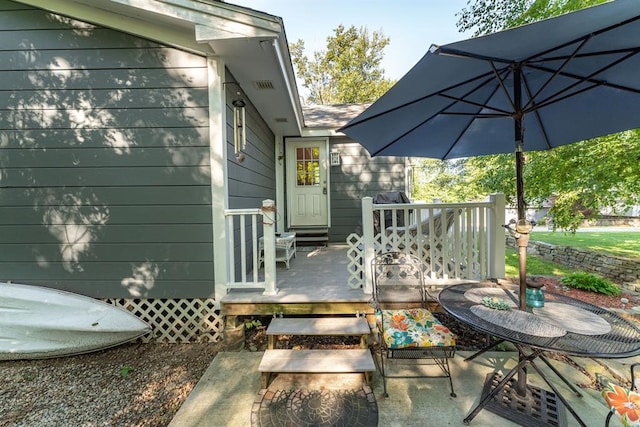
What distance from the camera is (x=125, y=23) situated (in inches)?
112

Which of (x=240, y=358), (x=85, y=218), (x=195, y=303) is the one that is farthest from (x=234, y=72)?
(x=240, y=358)

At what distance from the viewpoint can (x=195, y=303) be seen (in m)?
3.01

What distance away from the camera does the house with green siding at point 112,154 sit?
2902 mm

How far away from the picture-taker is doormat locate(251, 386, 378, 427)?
1826 mm

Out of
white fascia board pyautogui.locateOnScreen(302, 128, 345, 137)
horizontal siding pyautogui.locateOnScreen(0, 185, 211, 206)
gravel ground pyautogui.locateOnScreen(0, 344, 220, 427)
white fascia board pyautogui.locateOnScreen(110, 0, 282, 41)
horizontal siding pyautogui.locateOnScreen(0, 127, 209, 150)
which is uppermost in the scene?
white fascia board pyautogui.locateOnScreen(110, 0, 282, 41)

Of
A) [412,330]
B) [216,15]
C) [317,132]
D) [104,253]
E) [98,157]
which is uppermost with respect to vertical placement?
[216,15]

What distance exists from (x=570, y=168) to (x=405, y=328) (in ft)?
14.6

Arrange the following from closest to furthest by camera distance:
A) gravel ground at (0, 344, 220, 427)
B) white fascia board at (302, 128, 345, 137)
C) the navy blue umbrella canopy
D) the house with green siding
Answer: the navy blue umbrella canopy < gravel ground at (0, 344, 220, 427) < the house with green siding < white fascia board at (302, 128, 345, 137)

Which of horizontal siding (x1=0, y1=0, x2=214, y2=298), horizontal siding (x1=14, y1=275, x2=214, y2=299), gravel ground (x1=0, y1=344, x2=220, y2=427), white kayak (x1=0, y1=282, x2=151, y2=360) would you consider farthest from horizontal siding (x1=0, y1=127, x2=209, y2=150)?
gravel ground (x1=0, y1=344, x2=220, y2=427)

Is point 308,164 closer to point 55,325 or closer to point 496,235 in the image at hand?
point 496,235

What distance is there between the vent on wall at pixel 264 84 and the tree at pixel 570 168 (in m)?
4.33

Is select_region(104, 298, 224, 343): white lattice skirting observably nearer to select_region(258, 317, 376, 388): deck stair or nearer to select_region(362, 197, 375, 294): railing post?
select_region(258, 317, 376, 388): deck stair

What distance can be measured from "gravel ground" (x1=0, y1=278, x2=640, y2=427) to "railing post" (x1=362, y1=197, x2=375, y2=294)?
707mm

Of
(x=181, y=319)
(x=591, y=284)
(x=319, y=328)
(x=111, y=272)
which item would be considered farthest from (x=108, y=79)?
(x=591, y=284)
